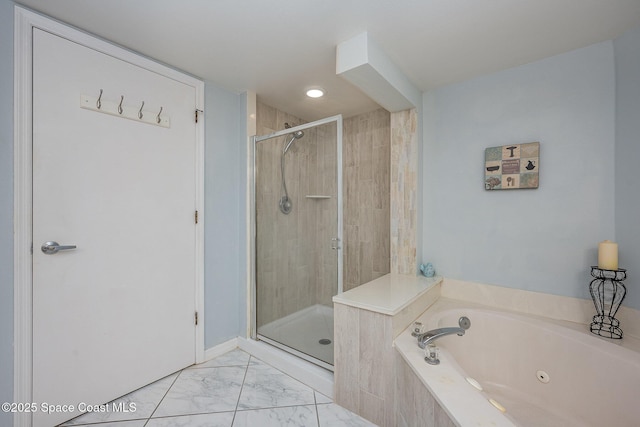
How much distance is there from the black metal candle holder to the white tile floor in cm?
140

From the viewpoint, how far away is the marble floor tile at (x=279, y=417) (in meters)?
1.50

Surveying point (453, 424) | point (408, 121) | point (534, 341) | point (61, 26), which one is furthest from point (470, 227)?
point (61, 26)

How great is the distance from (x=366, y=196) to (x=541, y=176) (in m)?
1.38

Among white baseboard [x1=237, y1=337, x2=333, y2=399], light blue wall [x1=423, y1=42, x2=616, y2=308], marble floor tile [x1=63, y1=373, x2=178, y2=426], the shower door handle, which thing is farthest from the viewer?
the shower door handle

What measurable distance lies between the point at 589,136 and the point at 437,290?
4.45 ft

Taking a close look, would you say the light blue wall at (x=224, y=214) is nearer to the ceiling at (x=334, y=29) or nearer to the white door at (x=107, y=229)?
the white door at (x=107, y=229)

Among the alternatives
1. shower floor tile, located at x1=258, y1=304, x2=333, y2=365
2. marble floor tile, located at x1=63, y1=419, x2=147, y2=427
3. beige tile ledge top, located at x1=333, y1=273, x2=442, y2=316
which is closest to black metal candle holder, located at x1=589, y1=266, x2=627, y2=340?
beige tile ledge top, located at x1=333, y1=273, x2=442, y2=316

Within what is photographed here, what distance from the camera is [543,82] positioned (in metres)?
1.80

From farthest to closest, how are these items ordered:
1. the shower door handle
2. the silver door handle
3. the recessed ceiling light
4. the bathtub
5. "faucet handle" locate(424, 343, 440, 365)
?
the recessed ceiling light
the shower door handle
the silver door handle
"faucet handle" locate(424, 343, 440, 365)
the bathtub

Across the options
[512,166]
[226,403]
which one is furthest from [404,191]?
[226,403]

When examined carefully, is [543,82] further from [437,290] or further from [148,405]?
[148,405]

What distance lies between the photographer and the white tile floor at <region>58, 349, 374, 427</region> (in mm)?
1515

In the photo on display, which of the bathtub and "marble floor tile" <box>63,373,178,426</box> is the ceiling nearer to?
the bathtub

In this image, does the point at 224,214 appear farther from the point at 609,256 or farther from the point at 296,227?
the point at 609,256
